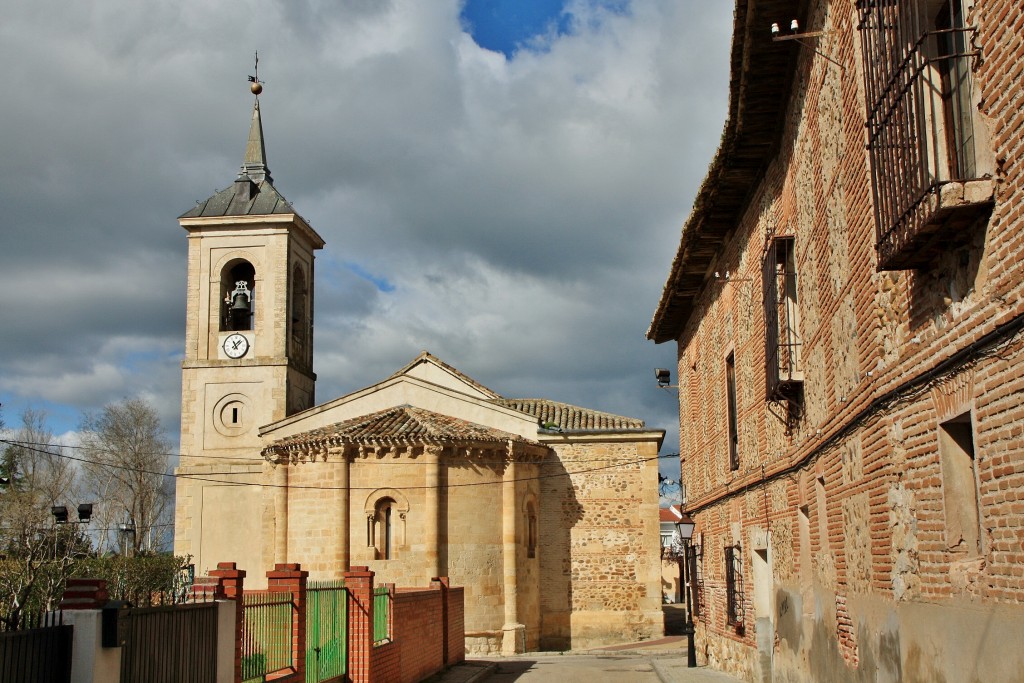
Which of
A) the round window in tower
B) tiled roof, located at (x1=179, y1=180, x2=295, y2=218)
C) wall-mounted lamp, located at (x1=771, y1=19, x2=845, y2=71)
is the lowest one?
the round window in tower

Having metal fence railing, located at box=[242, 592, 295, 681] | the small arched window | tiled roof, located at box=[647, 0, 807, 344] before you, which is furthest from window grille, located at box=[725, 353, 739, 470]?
the small arched window

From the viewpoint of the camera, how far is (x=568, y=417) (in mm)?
34938

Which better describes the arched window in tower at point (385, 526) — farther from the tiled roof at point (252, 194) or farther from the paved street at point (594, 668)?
the tiled roof at point (252, 194)

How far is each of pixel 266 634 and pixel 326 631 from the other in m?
1.85

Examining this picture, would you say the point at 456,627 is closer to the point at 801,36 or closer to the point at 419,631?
the point at 419,631

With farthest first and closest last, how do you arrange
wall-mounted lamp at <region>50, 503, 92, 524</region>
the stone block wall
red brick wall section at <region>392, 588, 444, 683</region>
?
1. the stone block wall
2. wall-mounted lamp at <region>50, 503, 92, 524</region>
3. red brick wall section at <region>392, 588, 444, 683</region>

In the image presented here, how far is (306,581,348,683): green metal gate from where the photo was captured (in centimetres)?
1388

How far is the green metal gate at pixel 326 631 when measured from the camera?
13875 mm

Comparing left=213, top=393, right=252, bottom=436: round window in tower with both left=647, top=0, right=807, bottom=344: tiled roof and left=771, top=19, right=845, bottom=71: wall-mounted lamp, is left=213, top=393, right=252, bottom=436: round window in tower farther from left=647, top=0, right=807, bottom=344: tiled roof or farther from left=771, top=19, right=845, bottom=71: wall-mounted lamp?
left=771, top=19, right=845, bottom=71: wall-mounted lamp

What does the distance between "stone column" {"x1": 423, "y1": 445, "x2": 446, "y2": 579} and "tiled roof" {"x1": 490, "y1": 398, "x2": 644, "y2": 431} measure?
5.83 m

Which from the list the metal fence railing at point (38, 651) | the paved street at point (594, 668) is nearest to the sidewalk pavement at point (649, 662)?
the paved street at point (594, 668)

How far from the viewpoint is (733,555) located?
1662cm

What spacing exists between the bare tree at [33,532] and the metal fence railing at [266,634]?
2.45 metres

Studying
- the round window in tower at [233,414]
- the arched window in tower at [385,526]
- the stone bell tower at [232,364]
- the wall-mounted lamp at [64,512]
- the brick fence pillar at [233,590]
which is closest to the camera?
the brick fence pillar at [233,590]
